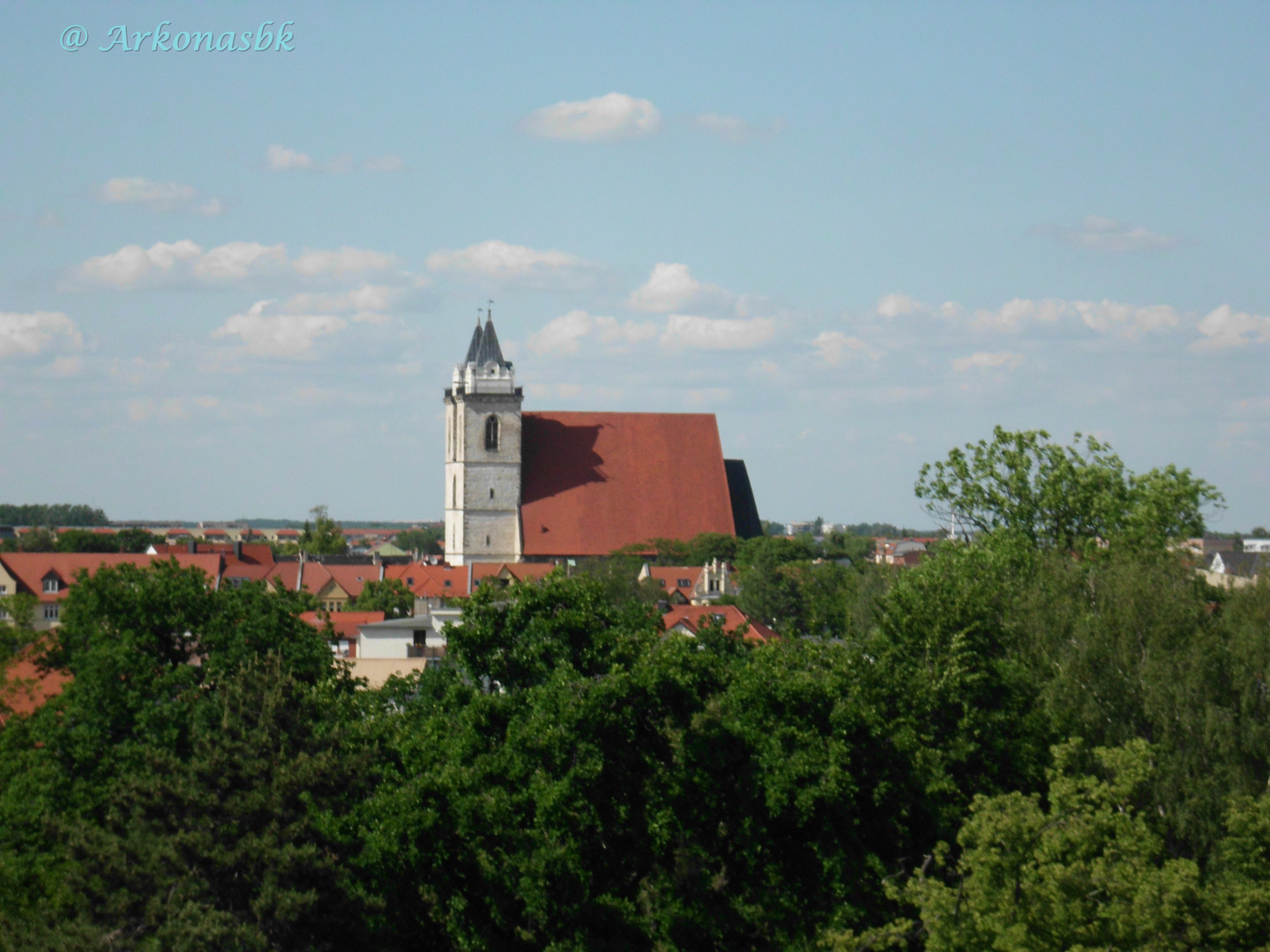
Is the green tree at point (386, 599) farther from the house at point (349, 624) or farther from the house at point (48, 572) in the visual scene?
the house at point (349, 624)

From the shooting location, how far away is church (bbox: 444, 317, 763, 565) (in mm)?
81938

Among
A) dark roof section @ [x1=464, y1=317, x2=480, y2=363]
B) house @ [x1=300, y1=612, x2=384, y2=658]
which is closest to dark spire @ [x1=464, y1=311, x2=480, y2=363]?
dark roof section @ [x1=464, y1=317, x2=480, y2=363]

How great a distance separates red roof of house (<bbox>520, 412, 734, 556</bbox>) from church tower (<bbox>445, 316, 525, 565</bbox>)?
4.31 feet

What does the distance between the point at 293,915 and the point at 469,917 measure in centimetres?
222

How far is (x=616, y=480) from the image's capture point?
85.4 m

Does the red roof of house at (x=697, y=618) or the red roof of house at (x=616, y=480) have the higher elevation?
the red roof of house at (x=616, y=480)

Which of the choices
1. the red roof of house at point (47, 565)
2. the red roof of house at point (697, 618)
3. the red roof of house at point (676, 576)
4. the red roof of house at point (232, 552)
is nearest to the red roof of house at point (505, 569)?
the red roof of house at point (676, 576)

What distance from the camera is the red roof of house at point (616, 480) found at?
82.9 metres

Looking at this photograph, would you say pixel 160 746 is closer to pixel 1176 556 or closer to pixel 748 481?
pixel 1176 556

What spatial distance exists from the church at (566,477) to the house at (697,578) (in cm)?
586

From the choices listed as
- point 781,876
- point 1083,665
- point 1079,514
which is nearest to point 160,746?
point 781,876

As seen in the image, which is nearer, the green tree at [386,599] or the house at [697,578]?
the green tree at [386,599]

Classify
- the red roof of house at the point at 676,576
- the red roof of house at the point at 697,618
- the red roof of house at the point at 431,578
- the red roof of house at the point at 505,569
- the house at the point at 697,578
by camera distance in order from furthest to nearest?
the red roof of house at the point at 676,576
the house at the point at 697,578
the red roof of house at the point at 431,578
the red roof of house at the point at 505,569
the red roof of house at the point at 697,618

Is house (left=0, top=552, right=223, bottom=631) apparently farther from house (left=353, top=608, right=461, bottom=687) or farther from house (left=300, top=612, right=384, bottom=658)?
house (left=353, top=608, right=461, bottom=687)
